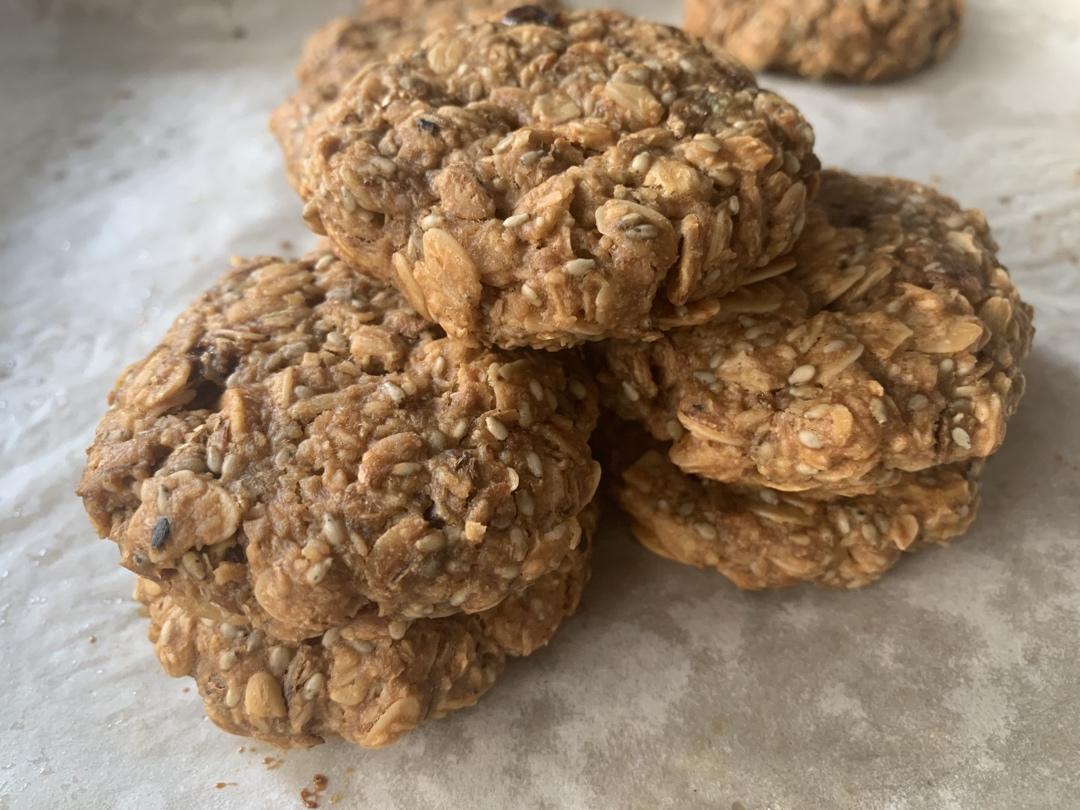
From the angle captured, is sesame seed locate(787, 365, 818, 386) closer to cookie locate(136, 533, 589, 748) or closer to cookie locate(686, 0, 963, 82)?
cookie locate(136, 533, 589, 748)

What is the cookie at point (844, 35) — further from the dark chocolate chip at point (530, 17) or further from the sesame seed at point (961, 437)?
the sesame seed at point (961, 437)

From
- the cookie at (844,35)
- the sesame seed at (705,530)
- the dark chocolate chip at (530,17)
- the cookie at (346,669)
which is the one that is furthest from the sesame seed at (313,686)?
the cookie at (844,35)

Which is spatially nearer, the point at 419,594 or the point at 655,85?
the point at 419,594

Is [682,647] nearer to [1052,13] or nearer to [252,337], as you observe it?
[252,337]

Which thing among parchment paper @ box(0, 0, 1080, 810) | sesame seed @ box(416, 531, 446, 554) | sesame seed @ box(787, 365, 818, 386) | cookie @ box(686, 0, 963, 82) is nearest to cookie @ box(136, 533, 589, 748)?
parchment paper @ box(0, 0, 1080, 810)

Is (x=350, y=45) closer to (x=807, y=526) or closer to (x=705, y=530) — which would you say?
(x=705, y=530)

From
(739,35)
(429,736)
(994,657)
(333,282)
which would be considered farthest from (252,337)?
(739,35)
